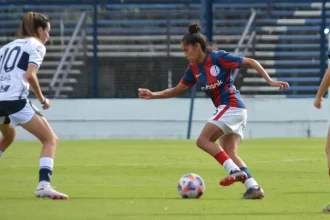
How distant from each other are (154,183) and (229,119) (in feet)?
7.16

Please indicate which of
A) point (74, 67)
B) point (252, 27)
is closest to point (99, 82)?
point (74, 67)

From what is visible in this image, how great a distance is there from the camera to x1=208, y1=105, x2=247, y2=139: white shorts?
431 inches

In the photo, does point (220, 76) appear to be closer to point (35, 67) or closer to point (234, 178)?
point (234, 178)

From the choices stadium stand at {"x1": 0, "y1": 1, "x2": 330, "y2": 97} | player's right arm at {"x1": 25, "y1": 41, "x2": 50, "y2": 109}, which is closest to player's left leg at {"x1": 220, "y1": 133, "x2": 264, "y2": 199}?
player's right arm at {"x1": 25, "y1": 41, "x2": 50, "y2": 109}

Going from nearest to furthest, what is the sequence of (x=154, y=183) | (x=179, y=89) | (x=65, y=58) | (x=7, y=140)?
(x=7, y=140), (x=179, y=89), (x=154, y=183), (x=65, y=58)

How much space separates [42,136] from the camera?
10602mm

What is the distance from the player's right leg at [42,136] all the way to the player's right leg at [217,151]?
1584 millimetres

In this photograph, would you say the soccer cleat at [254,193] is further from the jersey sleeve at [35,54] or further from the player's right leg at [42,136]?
the jersey sleeve at [35,54]

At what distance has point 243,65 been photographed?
1105 cm

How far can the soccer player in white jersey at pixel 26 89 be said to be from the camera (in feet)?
34.5

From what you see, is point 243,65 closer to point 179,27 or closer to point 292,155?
point 292,155

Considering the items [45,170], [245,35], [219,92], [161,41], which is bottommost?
[161,41]

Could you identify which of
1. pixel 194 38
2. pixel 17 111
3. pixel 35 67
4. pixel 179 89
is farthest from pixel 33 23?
pixel 179 89

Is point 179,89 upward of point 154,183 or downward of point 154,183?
upward
